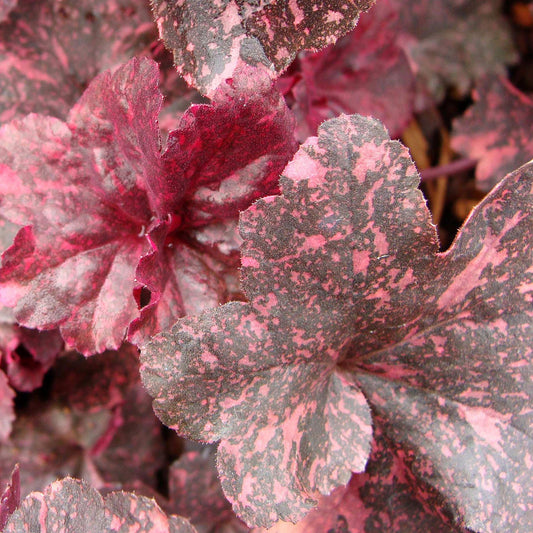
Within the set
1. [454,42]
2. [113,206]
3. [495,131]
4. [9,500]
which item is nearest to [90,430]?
[9,500]

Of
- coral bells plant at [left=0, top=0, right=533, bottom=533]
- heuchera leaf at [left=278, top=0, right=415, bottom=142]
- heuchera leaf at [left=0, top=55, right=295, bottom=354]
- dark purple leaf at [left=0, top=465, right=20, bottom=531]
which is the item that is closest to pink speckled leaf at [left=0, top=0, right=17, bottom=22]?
coral bells plant at [left=0, top=0, right=533, bottom=533]

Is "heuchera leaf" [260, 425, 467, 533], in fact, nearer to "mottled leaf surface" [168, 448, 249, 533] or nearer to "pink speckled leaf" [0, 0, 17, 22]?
"mottled leaf surface" [168, 448, 249, 533]

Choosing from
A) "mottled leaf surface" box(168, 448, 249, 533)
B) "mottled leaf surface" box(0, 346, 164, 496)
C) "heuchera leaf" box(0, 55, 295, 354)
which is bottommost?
"mottled leaf surface" box(168, 448, 249, 533)

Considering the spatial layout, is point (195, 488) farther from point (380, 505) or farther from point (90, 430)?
point (380, 505)

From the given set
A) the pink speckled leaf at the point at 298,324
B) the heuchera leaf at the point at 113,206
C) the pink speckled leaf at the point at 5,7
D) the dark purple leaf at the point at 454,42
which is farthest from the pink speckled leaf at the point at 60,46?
the dark purple leaf at the point at 454,42

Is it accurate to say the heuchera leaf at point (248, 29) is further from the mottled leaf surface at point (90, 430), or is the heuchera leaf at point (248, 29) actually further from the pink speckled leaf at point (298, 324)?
the mottled leaf surface at point (90, 430)
